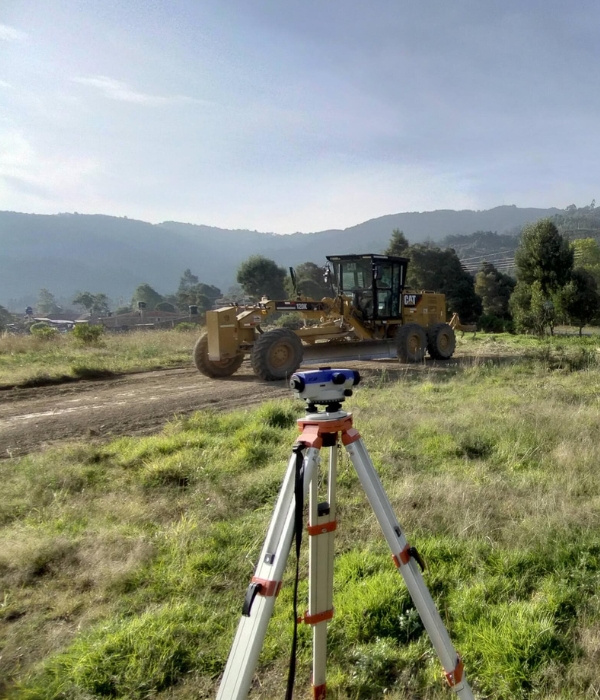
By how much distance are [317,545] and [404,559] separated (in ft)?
1.07

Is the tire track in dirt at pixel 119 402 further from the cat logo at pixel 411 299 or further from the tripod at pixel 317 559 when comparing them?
the tripod at pixel 317 559

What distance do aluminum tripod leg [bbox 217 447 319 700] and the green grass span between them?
32.7 inches

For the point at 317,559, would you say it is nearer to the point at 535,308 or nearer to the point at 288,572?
the point at 288,572

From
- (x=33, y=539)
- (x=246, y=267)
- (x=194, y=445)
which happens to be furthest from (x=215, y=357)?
(x=246, y=267)

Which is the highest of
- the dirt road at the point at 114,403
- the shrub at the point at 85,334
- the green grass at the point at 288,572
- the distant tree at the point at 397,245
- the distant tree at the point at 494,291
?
the distant tree at the point at 397,245

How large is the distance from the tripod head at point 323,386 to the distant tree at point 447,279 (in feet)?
135

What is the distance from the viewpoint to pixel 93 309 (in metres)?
87.7

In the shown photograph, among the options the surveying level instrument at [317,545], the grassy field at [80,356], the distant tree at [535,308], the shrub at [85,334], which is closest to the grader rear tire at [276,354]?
the grassy field at [80,356]

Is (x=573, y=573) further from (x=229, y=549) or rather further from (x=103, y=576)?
(x=103, y=576)

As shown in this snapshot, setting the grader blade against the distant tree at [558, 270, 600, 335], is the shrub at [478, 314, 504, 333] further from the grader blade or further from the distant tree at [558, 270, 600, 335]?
the grader blade

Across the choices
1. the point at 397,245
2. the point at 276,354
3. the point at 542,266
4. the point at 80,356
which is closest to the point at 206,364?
the point at 276,354

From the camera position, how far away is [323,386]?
187cm

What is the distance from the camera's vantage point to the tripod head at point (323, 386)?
1.83 meters

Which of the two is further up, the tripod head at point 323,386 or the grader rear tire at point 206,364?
the tripod head at point 323,386
